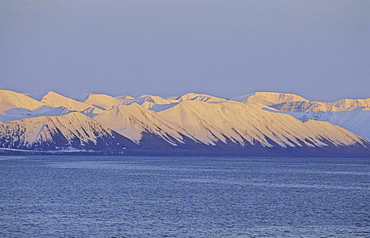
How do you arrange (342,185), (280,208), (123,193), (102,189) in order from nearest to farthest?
(280,208) < (123,193) < (102,189) < (342,185)

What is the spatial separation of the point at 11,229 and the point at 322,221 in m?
25.4

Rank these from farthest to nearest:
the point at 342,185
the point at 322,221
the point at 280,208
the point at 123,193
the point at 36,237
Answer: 1. the point at 342,185
2. the point at 123,193
3. the point at 280,208
4. the point at 322,221
5. the point at 36,237

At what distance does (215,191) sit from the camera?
8775 centimetres

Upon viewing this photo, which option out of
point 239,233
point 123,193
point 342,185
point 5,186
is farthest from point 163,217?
point 342,185

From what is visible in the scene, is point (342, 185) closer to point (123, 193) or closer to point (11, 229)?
point (123, 193)

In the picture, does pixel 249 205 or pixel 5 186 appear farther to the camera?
pixel 5 186

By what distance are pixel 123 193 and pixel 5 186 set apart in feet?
64.6

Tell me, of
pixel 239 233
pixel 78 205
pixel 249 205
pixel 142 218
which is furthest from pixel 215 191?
pixel 239 233

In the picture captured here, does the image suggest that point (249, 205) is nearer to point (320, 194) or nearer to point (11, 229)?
point (320, 194)

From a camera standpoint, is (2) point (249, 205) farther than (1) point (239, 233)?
Yes

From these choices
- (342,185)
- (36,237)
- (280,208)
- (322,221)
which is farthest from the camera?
(342,185)

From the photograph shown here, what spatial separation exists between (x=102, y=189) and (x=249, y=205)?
85.3 ft

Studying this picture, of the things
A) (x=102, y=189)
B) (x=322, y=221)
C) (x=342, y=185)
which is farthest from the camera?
(x=342, y=185)

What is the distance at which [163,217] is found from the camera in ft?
196
